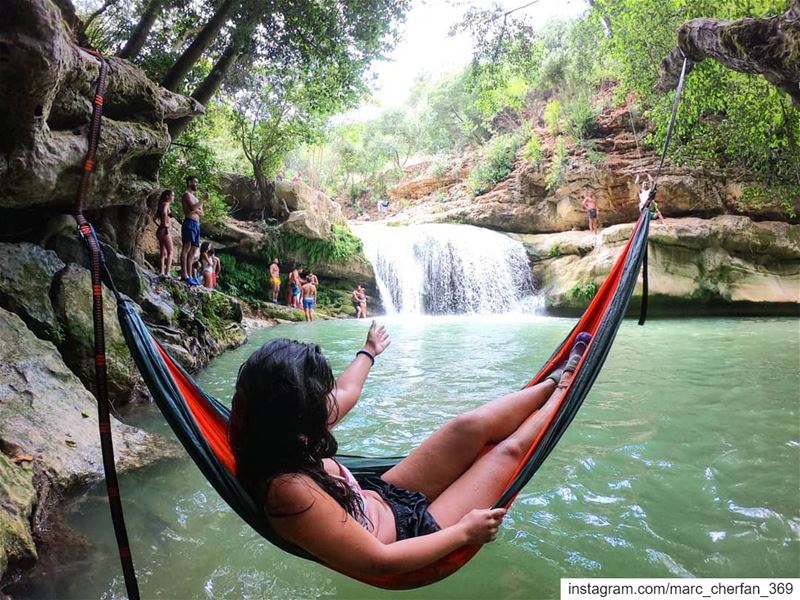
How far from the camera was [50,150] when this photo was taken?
3.19m

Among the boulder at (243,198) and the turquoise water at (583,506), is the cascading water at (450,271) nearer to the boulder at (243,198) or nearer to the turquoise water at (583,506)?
the boulder at (243,198)

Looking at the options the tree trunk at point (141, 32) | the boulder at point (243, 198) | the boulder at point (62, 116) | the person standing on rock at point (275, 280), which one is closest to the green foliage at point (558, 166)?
the person standing on rock at point (275, 280)

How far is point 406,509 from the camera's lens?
1335 mm

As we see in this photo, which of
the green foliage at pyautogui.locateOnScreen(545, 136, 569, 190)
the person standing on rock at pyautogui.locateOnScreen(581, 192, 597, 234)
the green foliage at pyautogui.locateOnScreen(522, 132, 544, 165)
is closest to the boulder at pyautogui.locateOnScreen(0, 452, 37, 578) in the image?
the person standing on rock at pyautogui.locateOnScreen(581, 192, 597, 234)

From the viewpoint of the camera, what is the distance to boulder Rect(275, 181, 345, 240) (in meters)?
11.4

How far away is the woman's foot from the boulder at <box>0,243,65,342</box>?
10.5ft

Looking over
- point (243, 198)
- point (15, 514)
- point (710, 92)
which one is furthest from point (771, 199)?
point (243, 198)

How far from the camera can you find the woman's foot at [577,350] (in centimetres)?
181

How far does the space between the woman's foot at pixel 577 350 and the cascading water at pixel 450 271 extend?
29.3 ft

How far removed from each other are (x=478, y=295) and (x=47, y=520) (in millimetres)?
9735

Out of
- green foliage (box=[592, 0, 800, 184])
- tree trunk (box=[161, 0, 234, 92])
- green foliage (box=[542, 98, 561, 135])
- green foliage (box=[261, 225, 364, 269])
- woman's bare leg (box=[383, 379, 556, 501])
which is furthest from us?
green foliage (box=[542, 98, 561, 135])

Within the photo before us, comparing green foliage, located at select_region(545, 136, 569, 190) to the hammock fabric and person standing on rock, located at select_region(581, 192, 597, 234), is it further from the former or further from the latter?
the hammock fabric

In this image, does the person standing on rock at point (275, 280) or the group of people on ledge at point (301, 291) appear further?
the person standing on rock at point (275, 280)

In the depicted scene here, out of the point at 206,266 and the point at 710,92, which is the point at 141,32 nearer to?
the point at 206,266
